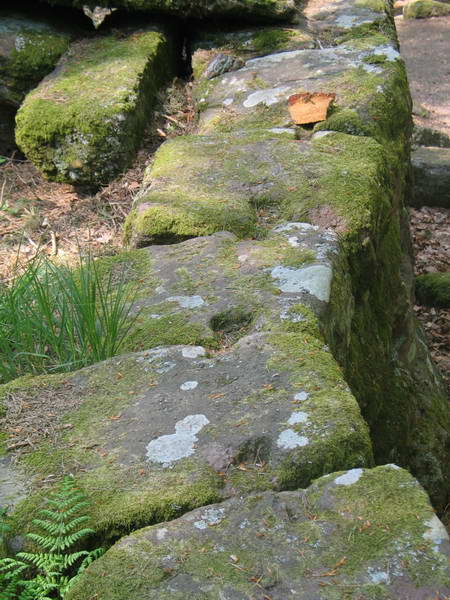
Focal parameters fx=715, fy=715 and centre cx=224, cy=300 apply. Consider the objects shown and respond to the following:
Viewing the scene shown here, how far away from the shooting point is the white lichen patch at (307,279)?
2.49 meters

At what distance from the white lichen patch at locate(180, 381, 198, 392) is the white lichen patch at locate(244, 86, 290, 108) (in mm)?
2397

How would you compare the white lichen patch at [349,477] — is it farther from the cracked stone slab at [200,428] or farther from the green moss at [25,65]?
the green moss at [25,65]

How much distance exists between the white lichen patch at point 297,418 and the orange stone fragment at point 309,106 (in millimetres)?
2299

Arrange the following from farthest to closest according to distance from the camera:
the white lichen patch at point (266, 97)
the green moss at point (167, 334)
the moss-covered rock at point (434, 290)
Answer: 1. the moss-covered rock at point (434, 290)
2. the white lichen patch at point (266, 97)
3. the green moss at point (167, 334)

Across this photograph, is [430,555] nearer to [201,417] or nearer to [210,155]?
[201,417]

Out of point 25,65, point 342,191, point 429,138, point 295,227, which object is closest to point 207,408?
point 295,227

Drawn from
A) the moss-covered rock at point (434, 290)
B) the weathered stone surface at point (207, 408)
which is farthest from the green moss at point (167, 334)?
the moss-covered rock at point (434, 290)

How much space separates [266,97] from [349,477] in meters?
2.88

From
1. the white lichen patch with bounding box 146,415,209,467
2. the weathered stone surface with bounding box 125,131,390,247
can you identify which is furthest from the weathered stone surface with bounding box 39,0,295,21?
the white lichen patch with bounding box 146,415,209,467

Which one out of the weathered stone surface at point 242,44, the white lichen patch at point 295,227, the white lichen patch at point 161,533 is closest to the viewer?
the white lichen patch at point 161,533

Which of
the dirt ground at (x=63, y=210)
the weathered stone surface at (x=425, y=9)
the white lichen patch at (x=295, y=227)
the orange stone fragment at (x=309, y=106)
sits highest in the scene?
the orange stone fragment at (x=309, y=106)

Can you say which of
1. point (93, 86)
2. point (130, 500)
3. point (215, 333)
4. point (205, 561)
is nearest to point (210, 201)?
point (215, 333)

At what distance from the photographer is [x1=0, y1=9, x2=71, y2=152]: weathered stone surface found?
4.22m

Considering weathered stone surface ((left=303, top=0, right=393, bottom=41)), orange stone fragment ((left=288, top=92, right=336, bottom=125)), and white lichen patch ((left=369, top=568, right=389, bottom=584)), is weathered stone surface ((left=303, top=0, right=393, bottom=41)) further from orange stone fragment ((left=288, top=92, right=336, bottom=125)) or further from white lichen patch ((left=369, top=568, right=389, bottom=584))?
white lichen patch ((left=369, top=568, right=389, bottom=584))
